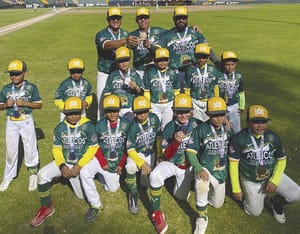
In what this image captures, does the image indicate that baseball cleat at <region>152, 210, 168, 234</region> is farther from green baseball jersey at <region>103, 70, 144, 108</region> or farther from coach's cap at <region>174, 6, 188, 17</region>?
coach's cap at <region>174, 6, 188, 17</region>

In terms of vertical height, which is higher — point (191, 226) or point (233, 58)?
point (233, 58)

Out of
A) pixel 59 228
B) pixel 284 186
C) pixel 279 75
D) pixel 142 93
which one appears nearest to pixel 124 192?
pixel 59 228

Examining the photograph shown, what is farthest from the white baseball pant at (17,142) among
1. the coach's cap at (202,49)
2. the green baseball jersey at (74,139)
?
the coach's cap at (202,49)

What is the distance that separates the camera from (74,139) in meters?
6.00

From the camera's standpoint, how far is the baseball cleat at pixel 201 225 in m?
5.42

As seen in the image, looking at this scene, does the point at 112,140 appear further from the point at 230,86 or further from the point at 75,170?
Answer: the point at 230,86

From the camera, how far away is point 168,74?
7234 millimetres

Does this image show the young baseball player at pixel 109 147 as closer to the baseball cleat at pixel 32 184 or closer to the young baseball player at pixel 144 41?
the baseball cleat at pixel 32 184

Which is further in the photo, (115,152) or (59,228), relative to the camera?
(115,152)

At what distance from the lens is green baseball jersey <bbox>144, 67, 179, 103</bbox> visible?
718 centimetres

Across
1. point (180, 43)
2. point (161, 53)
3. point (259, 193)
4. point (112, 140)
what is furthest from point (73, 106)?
point (259, 193)

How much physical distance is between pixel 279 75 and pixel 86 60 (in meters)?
10.3

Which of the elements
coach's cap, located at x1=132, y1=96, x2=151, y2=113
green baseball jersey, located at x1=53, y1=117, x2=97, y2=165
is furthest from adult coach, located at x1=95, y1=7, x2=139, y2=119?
green baseball jersey, located at x1=53, y1=117, x2=97, y2=165

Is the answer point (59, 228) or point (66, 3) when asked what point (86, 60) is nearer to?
point (59, 228)
